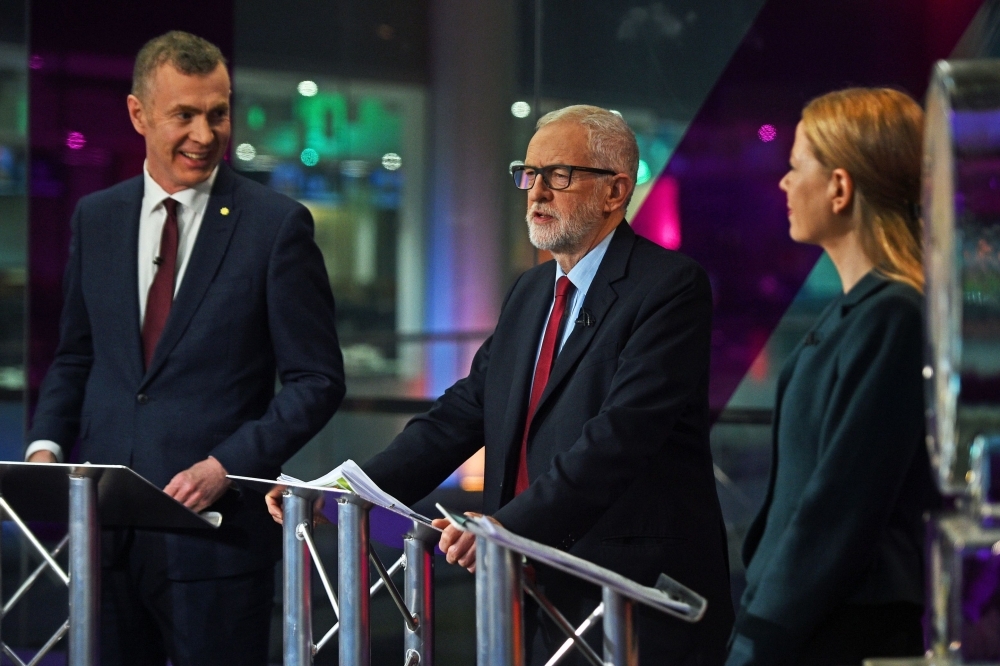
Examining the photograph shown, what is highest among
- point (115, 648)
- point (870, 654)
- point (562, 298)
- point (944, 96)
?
point (944, 96)

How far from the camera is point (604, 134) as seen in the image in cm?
267

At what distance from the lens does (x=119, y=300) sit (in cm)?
307

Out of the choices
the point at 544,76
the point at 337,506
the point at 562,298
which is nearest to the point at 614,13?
the point at 544,76

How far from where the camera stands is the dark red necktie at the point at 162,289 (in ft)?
10.0

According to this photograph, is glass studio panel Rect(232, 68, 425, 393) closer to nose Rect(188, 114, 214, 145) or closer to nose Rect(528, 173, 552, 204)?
nose Rect(188, 114, 214, 145)

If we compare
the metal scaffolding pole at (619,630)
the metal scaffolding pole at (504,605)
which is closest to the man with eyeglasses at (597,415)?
the metal scaffolding pole at (504,605)

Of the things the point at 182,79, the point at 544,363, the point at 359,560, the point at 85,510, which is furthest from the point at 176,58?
the point at 359,560

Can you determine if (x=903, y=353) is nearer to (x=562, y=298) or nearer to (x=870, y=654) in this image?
(x=870, y=654)

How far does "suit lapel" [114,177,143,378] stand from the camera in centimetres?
303

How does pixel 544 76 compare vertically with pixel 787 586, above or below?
above

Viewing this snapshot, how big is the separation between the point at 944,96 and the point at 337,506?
1.54 m

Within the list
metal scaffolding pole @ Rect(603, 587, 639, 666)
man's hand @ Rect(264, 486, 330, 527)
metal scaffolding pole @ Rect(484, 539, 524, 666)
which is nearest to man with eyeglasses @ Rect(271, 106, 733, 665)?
man's hand @ Rect(264, 486, 330, 527)

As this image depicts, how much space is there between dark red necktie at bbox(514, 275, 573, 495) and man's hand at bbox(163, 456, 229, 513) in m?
0.68

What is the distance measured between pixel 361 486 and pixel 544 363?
536 millimetres
